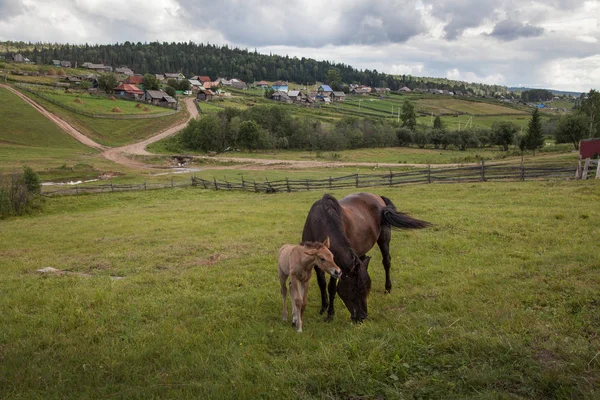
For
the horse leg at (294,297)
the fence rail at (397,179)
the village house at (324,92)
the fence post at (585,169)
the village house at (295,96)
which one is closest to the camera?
the horse leg at (294,297)

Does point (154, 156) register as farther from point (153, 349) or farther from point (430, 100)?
point (430, 100)

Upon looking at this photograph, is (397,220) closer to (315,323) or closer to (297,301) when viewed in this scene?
(315,323)

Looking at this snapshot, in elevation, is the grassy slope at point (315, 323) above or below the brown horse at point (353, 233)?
below

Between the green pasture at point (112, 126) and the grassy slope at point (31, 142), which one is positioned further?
the green pasture at point (112, 126)

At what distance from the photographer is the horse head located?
6188mm

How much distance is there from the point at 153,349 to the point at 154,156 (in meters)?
56.3

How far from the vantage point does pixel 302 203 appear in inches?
881

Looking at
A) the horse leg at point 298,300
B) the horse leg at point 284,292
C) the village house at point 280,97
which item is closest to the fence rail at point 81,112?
the village house at point 280,97

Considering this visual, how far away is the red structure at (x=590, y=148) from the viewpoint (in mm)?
23067

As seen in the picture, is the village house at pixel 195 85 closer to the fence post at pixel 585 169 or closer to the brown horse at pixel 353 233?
the fence post at pixel 585 169

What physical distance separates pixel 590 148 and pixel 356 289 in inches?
969

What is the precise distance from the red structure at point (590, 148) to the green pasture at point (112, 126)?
6444 centimetres

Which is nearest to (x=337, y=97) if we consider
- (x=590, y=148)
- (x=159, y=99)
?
(x=159, y=99)

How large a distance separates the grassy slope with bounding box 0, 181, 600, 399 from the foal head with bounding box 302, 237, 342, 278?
97cm
